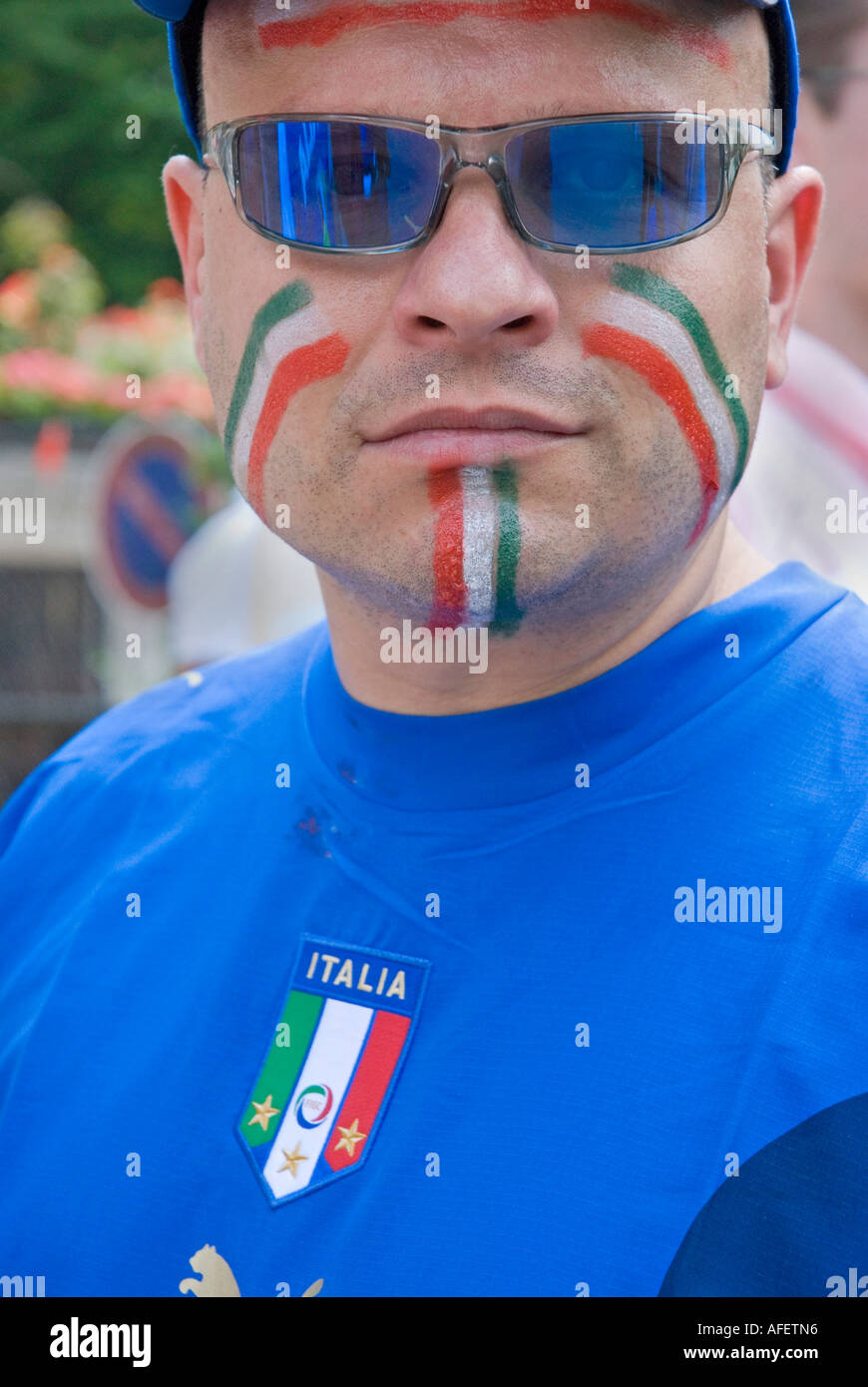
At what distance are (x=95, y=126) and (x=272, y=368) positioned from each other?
53.2 ft

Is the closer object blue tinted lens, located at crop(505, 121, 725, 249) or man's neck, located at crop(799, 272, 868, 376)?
blue tinted lens, located at crop(505, 121, 725, 249)

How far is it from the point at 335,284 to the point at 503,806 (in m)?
0.60

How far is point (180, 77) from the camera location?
6.15ft

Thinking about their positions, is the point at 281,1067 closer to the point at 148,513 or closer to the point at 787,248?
the point at 787,248

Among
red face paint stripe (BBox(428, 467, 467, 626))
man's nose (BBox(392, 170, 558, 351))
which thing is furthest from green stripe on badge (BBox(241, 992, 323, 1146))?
man's nose (BBox(392, 170, 558, 351))

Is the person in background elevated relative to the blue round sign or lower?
lower

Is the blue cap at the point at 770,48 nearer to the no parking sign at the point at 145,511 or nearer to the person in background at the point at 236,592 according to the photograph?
the person in background at the point at 236,592

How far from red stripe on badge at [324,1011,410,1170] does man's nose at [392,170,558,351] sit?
72 centimetres

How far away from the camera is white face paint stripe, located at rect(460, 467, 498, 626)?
1.52 metres

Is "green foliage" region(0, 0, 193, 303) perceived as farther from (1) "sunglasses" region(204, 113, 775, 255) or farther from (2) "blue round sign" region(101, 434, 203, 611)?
(1) "sunglasses" region(204, 113, 775, 255)

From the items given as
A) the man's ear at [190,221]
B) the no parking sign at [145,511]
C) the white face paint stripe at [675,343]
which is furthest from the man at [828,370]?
the no parking sign at [145,511]

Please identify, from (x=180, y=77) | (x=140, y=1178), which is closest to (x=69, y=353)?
(x=180, y=77)

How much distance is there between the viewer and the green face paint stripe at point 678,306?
1.52 meters

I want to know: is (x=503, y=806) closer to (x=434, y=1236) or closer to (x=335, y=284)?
(x=434, y=1236)
